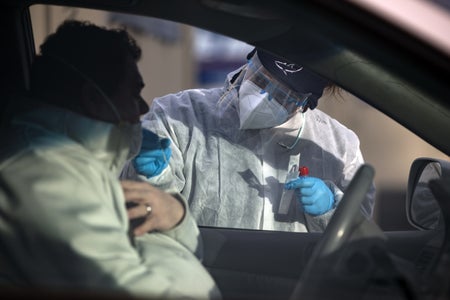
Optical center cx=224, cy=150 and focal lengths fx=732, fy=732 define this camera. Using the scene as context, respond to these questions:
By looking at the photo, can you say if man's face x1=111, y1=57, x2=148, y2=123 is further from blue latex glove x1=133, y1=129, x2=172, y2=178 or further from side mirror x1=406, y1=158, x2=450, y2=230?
side mirror x1=406, y1=158, x2=450, y2=230

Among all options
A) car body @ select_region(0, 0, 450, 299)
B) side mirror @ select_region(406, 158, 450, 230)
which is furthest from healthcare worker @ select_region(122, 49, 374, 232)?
side mirror @ select_region(406, 158, 450, 230)

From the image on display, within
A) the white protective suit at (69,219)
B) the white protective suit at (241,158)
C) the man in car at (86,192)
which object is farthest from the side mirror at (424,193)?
the white protective suit at (69,219)

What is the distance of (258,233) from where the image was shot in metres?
2.36

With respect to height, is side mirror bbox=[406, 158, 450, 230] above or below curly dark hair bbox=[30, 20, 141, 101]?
below

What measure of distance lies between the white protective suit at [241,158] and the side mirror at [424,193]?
21 centimetres

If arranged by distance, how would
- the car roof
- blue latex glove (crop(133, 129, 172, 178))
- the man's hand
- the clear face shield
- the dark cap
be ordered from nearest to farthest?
the car roof, the man's hand, blue latex glove (crop(133, 129, 172, 178)), the dark cap, the clear face shield

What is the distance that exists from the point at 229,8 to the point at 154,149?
44cm

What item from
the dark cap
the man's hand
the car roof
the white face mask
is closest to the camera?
the car roof

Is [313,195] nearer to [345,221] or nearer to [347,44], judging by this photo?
[345,221]

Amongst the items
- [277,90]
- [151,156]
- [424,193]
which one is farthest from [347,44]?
[277,90]

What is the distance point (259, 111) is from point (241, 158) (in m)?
0.20

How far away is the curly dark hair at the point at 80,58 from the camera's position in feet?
5.74

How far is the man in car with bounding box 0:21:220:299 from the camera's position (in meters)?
1.56

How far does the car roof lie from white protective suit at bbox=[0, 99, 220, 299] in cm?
39
